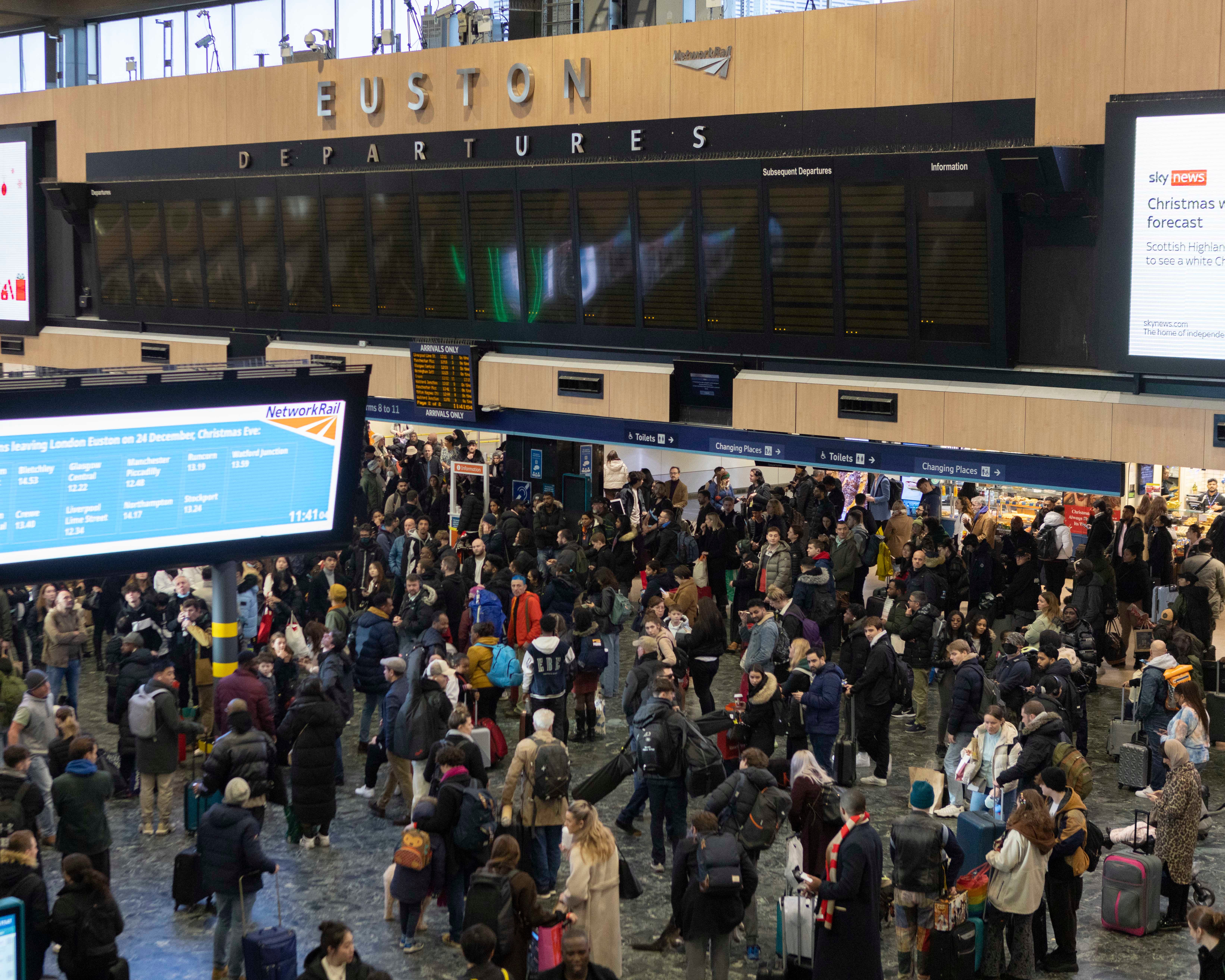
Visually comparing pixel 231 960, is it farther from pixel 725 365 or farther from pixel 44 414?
pixel 725 365

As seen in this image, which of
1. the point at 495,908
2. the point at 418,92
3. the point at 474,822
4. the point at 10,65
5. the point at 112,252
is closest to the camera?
the point at 495,908

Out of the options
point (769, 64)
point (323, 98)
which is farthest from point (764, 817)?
point (323, 98)

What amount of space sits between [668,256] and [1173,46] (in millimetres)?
5200

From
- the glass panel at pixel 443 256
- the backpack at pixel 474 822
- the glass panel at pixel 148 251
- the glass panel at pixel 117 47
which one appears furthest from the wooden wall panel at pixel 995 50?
the glass panel at pixel 117 47

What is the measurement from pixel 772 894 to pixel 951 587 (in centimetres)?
668

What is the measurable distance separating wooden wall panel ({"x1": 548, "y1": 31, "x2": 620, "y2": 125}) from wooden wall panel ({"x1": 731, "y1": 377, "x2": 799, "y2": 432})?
3368 millimetres

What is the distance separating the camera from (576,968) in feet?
20.6

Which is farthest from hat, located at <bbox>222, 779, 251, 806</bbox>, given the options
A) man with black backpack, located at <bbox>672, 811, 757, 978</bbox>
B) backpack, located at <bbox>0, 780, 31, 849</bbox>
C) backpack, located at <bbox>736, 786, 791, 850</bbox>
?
backpack, located at <bbox>736, 786, 791, 850</bbox>

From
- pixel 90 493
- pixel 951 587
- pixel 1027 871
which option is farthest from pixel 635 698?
pixel 951 587

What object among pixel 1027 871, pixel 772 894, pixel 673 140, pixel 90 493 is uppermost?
pixel 673 140

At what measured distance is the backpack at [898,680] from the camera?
10.8 metres

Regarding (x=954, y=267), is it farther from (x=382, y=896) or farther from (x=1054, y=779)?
(x=382, y=896)

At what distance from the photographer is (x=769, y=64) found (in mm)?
13344

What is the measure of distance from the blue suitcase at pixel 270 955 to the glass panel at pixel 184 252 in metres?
12.3
